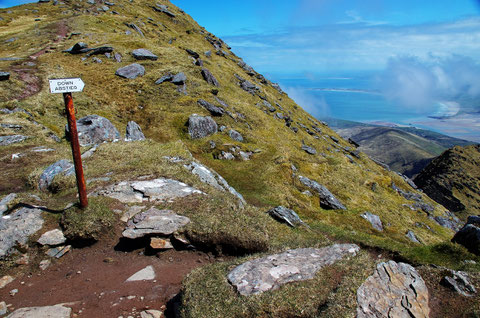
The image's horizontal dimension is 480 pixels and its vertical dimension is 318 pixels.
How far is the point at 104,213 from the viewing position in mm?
15312

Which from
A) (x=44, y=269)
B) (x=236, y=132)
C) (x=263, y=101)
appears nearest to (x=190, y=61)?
(x=263, y=101)

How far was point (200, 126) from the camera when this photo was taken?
4331 centimetres

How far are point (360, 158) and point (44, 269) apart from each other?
291ft

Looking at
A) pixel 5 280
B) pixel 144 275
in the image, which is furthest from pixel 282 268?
pixel 5 280

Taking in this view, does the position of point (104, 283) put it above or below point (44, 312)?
below

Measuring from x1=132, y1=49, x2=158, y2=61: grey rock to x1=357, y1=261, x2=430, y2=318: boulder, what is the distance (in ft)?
204

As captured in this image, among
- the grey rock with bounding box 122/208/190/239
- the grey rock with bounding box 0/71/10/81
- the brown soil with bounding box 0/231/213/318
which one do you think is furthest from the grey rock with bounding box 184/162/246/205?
the grey rock with bounding box 0/71/10/81

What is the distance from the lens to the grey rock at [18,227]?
518 inches

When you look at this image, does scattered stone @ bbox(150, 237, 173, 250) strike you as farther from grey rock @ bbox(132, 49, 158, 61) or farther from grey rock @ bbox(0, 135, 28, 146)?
grey rock @ bbox(132, 49, 158, 61)

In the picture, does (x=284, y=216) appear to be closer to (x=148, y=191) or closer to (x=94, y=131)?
(x=148, y=191)

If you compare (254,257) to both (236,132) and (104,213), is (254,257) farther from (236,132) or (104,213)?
(236,132)

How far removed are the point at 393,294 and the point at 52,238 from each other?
15.0 meters

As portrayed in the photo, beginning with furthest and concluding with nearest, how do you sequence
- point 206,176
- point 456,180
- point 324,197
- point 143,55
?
point 456,180
point 143,55
point 324,197
point 206,176

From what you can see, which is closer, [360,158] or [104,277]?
[104,277]
